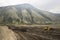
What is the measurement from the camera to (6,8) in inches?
236

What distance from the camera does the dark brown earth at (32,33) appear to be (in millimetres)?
5465

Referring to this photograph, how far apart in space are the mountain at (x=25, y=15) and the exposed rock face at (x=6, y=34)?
0.95 feet

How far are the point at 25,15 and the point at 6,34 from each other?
3.29 feet

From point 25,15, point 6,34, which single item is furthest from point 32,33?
point 6,34

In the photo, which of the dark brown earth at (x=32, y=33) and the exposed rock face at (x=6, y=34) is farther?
the exposed rock face at (x=6, y=34)

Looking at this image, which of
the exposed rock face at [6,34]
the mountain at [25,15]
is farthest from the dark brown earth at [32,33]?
the mountain at [25,15]

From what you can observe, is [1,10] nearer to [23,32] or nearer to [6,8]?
→ [6,8]

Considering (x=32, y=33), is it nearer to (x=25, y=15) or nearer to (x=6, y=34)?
(x=25, y=15)

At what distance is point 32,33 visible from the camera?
5602 mm

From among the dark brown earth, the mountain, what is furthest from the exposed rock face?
the mountain

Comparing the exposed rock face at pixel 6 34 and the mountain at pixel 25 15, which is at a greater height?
the mountain at pixel 25 15

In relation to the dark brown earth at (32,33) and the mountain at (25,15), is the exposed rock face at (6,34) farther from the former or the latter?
the mountain at (25,15)

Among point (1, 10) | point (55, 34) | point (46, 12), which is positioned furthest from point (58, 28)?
point (1, 10)

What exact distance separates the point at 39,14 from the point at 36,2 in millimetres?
481
